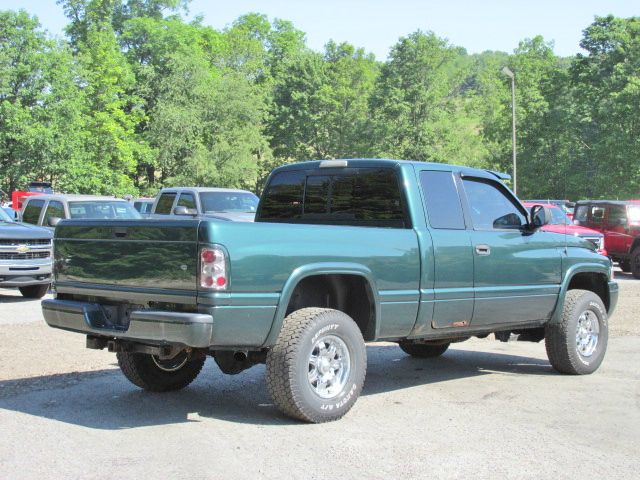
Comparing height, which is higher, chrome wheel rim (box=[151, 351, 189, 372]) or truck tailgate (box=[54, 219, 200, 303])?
truck tailgate (box=[54, 219, 200, 303])

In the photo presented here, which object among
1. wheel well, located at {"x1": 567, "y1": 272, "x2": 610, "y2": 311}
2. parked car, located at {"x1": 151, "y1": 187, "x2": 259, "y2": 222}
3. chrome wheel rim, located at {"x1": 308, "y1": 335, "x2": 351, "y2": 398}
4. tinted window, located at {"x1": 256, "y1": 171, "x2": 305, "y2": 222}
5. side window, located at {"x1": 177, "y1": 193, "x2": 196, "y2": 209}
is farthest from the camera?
side window, located at {"x1": 177, "y1": 193, "x2": 196, "y2": 209}

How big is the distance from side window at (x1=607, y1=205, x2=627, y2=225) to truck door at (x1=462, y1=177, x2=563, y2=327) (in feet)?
47.3

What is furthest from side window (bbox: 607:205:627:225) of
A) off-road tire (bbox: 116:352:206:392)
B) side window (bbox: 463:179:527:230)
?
off-road tire (bbox: 116:352:206:392)

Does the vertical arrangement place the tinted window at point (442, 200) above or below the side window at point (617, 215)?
above

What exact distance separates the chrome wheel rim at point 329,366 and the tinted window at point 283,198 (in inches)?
69.6

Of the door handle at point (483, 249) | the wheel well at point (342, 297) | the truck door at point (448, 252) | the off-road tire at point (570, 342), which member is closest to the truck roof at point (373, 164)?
the truck door at point (448, 252)

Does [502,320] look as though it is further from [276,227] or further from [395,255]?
[276,227]

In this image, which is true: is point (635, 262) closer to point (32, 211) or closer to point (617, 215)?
point (617, 215)

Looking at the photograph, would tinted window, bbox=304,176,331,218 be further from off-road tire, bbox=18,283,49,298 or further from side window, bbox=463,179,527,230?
off-road tire, bbox=18,283,49,298

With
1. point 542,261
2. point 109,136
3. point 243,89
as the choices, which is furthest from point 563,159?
point 542,261

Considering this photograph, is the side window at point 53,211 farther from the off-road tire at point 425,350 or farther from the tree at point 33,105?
the tree at point 33,105

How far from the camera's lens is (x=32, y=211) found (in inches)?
712

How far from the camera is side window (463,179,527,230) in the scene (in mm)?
7410

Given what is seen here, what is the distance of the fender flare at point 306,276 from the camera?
5.69m
